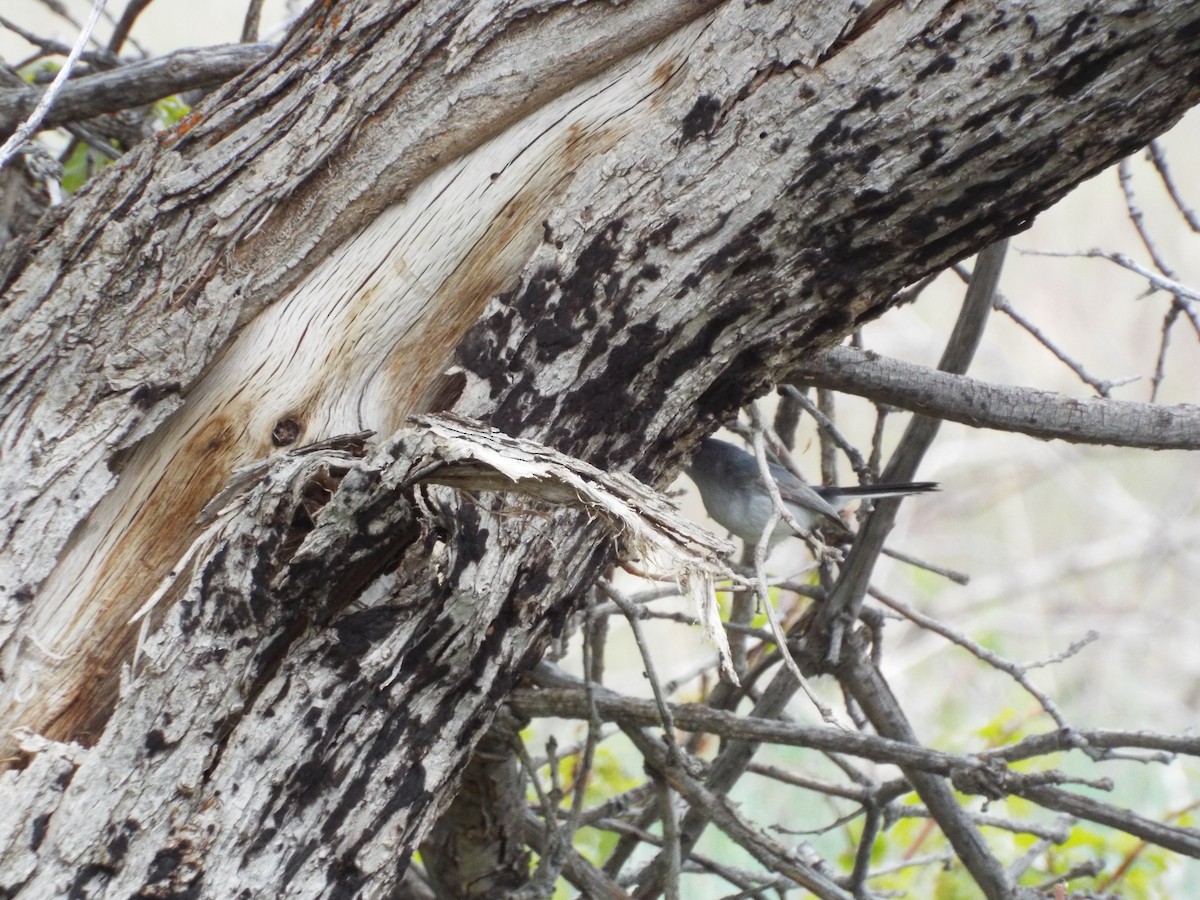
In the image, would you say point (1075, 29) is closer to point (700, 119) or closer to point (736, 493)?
point (700, 119)

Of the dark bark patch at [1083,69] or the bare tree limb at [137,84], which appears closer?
the dark bark patch at [1083,69]

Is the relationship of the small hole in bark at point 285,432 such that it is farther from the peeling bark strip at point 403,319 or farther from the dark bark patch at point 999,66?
the dark bark patch at point 999,66

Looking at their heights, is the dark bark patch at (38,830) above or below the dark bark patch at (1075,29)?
below

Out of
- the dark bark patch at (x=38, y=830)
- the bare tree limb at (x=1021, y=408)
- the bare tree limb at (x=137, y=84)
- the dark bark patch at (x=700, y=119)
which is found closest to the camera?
the dark bark patch at (x=38, y=830)

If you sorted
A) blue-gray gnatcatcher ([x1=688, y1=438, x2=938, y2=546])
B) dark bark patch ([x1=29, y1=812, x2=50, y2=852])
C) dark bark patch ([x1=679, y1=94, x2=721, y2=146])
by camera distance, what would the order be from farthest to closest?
blue-gray gnatcatcher ([x1=688, y1=438, x2=938, y2=546]) < dark bark patch ([x1=679, y1=94, x2=721, y2=146]) < dark bark patch ([x1=29, y1=812, x2=50, y2=852])

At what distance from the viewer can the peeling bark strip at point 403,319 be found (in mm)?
1181

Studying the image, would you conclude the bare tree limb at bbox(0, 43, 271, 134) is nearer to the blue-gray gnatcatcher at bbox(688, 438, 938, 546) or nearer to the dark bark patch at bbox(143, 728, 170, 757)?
the dark bark patch at bbox(143, 728, 170, 757)

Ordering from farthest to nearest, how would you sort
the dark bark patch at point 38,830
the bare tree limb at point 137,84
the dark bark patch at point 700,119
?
1. the bare tree limb at point 137,84
2. the dark bark patch at point 700,119
3. the dark bark patch at point 38,830

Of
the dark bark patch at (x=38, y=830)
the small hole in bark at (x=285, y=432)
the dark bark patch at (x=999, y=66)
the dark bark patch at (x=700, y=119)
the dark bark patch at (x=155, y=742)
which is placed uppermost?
the dark bark patch at (x=999, y=66)

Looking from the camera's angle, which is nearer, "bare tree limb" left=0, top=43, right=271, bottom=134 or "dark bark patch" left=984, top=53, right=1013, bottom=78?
"dark bark patch" left=984, top=53, right=1013, bottom=78

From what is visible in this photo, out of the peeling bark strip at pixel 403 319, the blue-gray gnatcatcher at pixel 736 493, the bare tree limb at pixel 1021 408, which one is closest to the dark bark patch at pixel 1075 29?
the peeling bark strip at pixel 403 319

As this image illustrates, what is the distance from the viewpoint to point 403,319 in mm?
1408

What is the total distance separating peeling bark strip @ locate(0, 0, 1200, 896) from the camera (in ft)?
3.87

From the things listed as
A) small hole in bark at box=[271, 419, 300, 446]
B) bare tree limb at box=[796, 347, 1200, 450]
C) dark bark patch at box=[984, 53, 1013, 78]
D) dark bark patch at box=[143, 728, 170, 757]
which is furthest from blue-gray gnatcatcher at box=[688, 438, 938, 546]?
A: dark bark patch at box=[143, 728, 170, 757]
